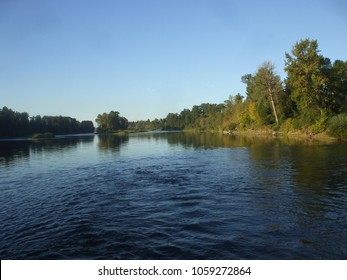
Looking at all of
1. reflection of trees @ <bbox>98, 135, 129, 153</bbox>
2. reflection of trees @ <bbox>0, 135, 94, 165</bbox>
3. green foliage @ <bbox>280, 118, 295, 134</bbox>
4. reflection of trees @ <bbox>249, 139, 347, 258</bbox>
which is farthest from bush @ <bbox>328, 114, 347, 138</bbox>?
reflection of trees @ <bbox>0, 135, 94, 165</bbox>

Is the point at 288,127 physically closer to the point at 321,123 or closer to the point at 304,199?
the point at 321,123

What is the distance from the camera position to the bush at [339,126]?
180 ft

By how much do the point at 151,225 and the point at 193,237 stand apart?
2518 millimetres

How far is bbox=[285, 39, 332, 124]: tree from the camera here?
64875 mm

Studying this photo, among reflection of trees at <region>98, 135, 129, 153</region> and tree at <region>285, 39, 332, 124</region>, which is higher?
tree at <region>285, 39, 332, 124</region>

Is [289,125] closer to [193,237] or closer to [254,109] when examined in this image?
[254,109]

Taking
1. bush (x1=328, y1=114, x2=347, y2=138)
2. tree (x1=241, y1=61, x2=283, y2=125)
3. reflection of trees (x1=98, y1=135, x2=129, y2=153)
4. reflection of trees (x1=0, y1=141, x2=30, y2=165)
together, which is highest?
tree (x1=241, y1=61, x2=283, y2=125)

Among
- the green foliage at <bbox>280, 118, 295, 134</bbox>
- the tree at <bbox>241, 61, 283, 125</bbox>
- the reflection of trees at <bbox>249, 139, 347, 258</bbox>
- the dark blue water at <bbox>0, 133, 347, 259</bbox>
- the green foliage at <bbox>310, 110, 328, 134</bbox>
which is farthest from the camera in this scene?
the tree at <bbox>241, 61, 283, 125</bbox>

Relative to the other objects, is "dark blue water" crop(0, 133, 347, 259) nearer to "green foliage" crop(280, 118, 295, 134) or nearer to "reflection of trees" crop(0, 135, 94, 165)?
"reflection of trees" crop(0, 135, 94, 165)

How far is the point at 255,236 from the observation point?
1162 cm

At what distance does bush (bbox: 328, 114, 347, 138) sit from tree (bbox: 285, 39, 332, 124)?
9.37 metres

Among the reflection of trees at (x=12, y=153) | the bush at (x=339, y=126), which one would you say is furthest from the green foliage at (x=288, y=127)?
the reflection of trees at (x=12, y=153)

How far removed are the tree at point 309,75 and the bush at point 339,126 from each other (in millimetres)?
9369

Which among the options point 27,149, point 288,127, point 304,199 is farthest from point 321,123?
point 27,149
